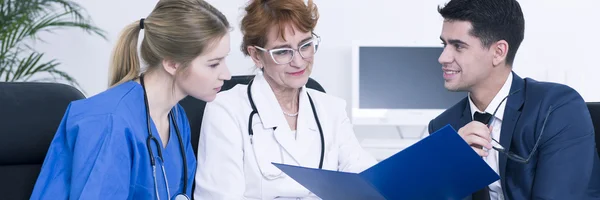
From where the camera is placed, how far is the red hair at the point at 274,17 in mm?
1904

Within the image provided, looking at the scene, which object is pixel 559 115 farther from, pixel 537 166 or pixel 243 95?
pixel 243 95

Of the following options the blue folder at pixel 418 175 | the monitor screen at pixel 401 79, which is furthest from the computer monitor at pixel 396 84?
the blue folder at pixel 418 175

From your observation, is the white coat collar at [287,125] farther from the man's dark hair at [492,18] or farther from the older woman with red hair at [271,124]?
the man's dark hair at [492,18]

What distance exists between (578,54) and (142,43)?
2807mm

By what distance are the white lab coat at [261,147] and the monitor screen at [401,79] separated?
1.46m

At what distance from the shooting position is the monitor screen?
3496 millimetres

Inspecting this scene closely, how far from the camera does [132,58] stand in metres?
1.71

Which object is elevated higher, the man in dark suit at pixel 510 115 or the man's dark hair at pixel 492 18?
the man's dark hair at pixel 492 18

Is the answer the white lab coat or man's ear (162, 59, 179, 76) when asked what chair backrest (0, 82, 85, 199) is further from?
the white lab coat

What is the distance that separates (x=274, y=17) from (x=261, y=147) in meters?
0.34

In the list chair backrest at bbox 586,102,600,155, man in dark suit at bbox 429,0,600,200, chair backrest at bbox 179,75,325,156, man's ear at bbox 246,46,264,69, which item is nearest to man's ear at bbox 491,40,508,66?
man in dark suit at bbox 429,0,600,200

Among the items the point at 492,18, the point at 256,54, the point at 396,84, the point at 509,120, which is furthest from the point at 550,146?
the point at 396,84

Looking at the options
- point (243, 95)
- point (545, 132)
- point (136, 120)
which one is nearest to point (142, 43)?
point (136, 120)

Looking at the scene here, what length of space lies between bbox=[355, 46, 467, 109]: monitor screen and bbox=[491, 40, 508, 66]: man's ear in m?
1.59
